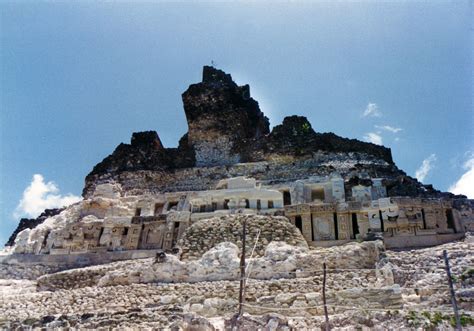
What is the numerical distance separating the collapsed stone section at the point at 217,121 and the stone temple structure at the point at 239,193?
74 mm

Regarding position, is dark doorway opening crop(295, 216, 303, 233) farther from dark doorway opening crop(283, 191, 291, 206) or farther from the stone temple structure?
dark doorway opening crop(283, 191, 291, 206)

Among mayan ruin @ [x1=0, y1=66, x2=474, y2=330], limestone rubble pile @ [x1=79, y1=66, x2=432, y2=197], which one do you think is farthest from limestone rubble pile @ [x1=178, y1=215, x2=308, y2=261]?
limestone rubble pile @ [x1=79, y1=66, x2=432, y2=197]

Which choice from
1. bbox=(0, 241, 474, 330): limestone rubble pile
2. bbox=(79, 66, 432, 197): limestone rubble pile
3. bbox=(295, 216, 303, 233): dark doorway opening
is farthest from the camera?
bbox=(79, 66, 432, 197): limestone rubble pile

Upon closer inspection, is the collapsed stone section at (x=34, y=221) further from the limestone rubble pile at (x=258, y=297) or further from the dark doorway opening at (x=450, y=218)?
the dark doorway opening at (x=450, y=218)

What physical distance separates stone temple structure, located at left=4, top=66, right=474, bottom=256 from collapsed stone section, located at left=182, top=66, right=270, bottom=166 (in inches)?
2.9

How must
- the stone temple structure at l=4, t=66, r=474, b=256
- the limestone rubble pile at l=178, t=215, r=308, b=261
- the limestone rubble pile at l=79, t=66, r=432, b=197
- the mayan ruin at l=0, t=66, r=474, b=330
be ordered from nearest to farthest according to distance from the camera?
1. the mayan ruin at l=0, t=66, r=474, b=330
2. the limestone rubble pile at l=178, t=215, r=308, b=261
3. the stone temple structure at l=4, t=66, r=474, b=256
4. the limestone rubble pile at l=79, t=66, r=432, b=197

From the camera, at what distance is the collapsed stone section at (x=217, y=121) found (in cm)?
2872

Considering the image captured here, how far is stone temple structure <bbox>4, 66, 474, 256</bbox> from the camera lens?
18328 millimetres

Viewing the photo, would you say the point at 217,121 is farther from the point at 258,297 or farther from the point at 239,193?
the point at 258,297

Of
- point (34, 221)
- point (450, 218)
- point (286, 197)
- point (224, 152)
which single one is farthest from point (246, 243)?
point (34, 221)

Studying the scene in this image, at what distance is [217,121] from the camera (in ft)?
98.1

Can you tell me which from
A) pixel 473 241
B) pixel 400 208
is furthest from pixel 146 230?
pixel 473 241

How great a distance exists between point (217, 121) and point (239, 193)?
10.2m

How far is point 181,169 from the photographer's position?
2666cm
